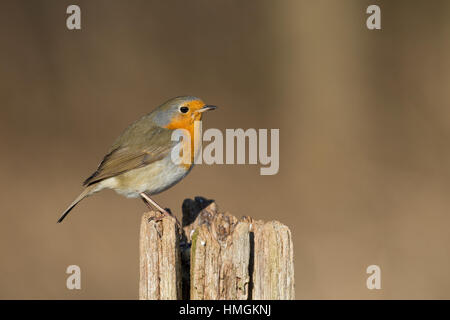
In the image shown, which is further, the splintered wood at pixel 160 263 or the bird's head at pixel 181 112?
the bird's head at pixel 181 112

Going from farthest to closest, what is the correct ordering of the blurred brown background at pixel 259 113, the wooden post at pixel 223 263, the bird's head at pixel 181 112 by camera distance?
the blurred brown background at pixel 259 113 → the bird's head at pixel 181 112 → the wooden post at pixel 223 263

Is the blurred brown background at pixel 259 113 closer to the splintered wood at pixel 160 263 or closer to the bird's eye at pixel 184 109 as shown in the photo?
the bird's eye at pixel 184 109

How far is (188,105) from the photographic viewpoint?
15.2ft

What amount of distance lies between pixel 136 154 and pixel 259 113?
→ 510 centimetres

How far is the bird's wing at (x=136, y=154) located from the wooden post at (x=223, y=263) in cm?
123

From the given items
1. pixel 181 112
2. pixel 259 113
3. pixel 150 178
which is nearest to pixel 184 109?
pixel 181 112

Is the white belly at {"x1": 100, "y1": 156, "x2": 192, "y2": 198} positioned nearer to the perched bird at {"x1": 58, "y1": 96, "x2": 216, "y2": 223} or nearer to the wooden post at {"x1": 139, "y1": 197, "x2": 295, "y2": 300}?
the perched bird at {"x1": 58, "y1": 96, "x2": 216, "y2": 223}

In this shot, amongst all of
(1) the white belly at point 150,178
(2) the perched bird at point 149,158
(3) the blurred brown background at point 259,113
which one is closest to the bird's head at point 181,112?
(2) the perched bird at point 149,158

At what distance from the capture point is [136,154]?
4.60 m

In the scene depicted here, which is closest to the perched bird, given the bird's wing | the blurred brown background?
the bird's wing

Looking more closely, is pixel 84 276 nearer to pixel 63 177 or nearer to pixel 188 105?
pixel 63 177

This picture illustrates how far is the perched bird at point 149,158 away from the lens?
4.54 metres

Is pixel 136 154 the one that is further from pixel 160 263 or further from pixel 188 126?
pixel 160 263

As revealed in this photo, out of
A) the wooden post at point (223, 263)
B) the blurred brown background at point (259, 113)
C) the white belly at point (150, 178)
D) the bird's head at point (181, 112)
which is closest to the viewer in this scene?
the wooden post at point (223, 263)
